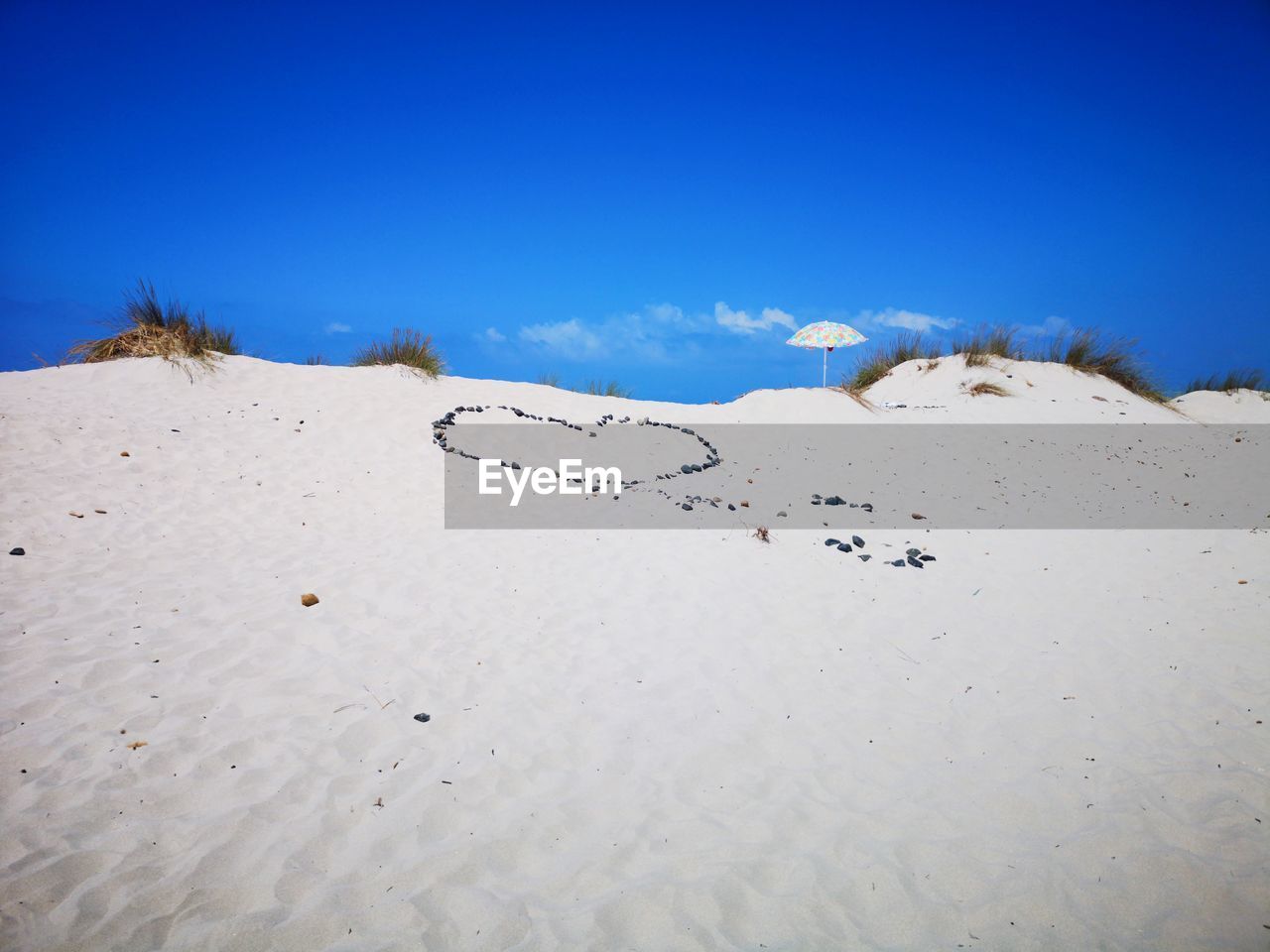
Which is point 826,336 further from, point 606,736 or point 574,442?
point 606,736

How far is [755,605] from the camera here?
5438 mm

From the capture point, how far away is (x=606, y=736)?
12.1 feet

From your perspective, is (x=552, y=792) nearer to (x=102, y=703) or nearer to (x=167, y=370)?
(x=102, y=703)

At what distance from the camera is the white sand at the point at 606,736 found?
253 centimetres

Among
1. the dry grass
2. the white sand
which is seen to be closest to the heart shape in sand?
the white sand

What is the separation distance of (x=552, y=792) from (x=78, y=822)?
2.08 metres
